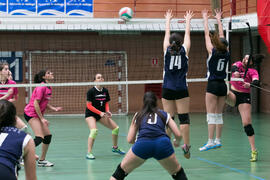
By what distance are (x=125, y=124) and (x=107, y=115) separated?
19.5ft

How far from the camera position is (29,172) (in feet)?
11.1

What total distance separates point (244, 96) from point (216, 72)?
1.25m

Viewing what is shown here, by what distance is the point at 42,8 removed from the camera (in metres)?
15.3

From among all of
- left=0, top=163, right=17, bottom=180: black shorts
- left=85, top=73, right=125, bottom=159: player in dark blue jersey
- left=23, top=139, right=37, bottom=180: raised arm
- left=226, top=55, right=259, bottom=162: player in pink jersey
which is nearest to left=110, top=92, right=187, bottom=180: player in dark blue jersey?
left=23, top=139, right=37, bottom=180: raised arm

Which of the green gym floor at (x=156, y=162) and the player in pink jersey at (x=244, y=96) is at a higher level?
the player in pink jersey at (x=244, y=96)

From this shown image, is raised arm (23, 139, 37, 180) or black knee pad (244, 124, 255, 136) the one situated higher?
raised arm (23, 139, 37, 180)

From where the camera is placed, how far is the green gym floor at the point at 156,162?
6.90 metres

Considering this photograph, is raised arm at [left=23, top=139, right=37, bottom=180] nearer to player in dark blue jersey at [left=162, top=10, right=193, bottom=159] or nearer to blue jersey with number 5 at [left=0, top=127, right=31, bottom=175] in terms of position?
blue jersey with number 5 at [left=0, top=127, right=31, bottom=175]

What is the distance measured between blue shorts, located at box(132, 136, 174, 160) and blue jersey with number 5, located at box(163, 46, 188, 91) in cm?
189

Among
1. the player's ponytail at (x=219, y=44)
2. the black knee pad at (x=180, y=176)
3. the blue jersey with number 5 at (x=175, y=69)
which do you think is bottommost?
the black knee pad at (x=180, y=176)

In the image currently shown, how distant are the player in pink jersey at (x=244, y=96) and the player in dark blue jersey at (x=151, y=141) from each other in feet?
10.5

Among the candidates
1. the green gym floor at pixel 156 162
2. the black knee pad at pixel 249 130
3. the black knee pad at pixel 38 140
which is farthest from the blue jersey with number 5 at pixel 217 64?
the black knee pad at pixel 38 140

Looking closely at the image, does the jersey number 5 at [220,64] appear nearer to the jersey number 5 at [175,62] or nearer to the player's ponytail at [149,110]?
the jersey number 5 at [175,62]

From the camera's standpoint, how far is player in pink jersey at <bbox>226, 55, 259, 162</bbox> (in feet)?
26.3
